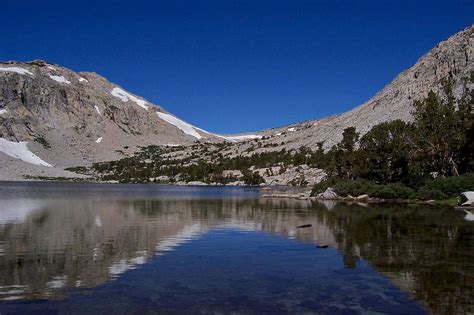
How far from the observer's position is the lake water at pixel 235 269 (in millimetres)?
13656

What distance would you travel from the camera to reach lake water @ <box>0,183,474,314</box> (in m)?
13.7

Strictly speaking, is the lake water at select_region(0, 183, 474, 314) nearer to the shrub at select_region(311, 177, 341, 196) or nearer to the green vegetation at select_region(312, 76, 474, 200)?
the green vegetation at select_region(312, 76, 474, 200)

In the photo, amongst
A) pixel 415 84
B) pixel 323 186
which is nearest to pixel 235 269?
pixel 323 186

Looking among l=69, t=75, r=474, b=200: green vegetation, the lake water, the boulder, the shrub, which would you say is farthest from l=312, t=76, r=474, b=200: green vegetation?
the lake water

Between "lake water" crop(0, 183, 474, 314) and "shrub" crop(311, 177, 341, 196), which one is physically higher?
"shrub" crop(311, 177, 341, 196)

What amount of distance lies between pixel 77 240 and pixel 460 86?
448 ft

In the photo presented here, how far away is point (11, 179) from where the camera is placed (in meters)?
174

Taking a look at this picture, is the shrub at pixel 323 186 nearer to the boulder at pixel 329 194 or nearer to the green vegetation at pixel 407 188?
the green vegetation at pixel 407 188

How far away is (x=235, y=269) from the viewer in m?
19.0

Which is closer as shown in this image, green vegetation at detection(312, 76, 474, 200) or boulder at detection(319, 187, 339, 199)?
green vegetation at detection(312, 76, 474, 200)

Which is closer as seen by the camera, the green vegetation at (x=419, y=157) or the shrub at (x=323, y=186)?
the green vegetation at (x=419, y=157)

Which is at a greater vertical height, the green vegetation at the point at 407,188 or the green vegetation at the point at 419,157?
the green vegetation at the point at 419,157

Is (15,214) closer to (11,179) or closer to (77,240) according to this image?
(77,240)

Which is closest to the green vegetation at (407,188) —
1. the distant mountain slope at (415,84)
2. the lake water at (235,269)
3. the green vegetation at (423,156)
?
the green vegetation at (423,156)
